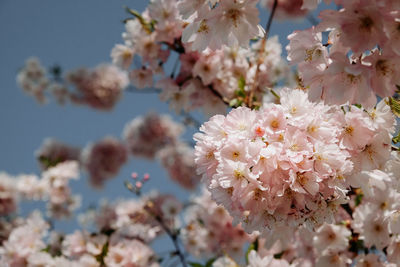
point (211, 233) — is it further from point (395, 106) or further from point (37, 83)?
point (37, 83)

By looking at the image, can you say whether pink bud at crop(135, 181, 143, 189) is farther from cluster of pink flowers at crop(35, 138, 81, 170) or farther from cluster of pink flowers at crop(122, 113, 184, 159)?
cluster of pink flowers at crop(35, 138, 81, 170)

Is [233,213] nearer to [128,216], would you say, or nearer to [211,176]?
[211,176]

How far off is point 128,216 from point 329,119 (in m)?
2.71

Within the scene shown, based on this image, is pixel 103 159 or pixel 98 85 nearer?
pixel 98 85

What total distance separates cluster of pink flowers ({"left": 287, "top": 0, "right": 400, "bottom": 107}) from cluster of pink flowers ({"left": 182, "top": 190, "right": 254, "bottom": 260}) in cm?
239

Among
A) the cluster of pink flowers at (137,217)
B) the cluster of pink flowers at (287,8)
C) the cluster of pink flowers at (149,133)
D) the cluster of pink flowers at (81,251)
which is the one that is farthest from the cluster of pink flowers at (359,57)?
the cluster of pink flowers at (149,133)

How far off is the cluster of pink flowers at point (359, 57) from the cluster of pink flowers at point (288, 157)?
13 centimetres

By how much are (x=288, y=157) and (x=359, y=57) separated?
350 mm

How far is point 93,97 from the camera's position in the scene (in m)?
5.88

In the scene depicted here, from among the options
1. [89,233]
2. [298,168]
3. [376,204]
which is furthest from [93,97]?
[298,168]

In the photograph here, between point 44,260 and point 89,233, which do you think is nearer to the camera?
point 44,260

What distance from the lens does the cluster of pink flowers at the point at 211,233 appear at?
3.40 meters

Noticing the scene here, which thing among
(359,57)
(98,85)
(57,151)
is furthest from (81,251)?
(57,151)

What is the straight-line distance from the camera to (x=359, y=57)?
1049mm
